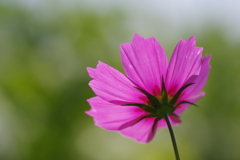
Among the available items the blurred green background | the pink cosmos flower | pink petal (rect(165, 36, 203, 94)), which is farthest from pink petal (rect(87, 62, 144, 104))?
the blurred green background

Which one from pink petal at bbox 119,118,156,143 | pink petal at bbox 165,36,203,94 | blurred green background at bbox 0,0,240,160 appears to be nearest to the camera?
pink petal at bbox 165,36,203,94

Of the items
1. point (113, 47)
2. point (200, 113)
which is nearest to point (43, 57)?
point (113, 47)

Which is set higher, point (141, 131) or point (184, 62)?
point (184, 62)

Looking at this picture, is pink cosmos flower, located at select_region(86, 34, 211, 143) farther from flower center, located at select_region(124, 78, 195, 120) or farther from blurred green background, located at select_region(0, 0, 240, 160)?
blurred green background, located at select_region(0, 0, 240, 160)

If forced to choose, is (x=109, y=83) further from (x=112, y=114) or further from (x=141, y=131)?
(x=141, y=131)

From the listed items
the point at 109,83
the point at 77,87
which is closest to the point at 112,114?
the point at 109,83

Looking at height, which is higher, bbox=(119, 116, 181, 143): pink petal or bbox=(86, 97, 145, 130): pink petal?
bbox=(86, 97, 145, 130): pink petal
